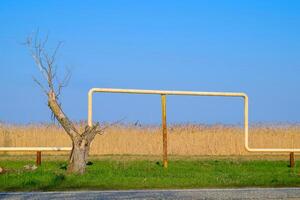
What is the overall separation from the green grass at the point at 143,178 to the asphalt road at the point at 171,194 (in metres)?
1.38

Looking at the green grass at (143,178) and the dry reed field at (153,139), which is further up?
the dry reed field at (153,139)

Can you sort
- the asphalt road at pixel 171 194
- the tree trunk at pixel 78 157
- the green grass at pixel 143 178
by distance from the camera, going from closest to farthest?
the asphalt road at pixel 171 194 < the green grass at pixel 143 178 < the tree trunk at pixel 78 157

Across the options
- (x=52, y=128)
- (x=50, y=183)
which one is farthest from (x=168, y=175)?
(x=52, y=128)

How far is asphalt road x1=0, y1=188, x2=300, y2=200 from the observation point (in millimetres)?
13922

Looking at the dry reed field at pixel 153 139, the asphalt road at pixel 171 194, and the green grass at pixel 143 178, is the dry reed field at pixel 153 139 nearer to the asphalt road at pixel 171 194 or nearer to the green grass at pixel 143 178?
the green grass at pixel 143 178

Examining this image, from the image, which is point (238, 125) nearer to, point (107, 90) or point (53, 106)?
point (107, 90)

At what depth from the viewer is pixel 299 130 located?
36938mm

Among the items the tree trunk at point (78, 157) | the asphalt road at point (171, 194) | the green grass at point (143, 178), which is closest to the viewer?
the asphalt road at point (171, 194)

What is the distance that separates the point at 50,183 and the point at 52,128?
1905cm

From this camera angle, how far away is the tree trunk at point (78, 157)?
745 inches

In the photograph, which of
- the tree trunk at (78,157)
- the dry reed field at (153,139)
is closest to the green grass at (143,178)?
the tree trunk at (78,157)

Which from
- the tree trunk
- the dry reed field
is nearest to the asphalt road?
the tree trunk

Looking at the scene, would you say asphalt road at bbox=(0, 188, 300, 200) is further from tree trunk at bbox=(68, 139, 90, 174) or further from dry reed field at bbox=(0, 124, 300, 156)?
dry reed field at bbox=(0, 124, 300, 156)

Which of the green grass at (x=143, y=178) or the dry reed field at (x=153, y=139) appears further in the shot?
the dry reed field at (x=153, y=139)
